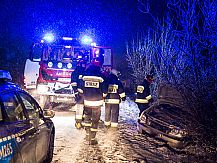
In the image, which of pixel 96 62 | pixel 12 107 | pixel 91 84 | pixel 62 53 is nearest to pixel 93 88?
pixel 91 84

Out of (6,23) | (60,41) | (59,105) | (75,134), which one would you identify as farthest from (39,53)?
(6,23)

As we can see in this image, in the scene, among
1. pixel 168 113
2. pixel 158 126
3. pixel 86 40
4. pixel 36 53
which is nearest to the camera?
pixel 158 126

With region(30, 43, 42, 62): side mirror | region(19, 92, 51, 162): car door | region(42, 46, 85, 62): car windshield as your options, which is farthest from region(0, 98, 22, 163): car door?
region(42, 46, 85, 62): car windshield

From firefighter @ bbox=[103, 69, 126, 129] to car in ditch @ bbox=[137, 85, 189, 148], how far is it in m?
0.70

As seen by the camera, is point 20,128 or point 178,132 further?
point 178,132

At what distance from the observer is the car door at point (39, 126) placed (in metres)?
3.44

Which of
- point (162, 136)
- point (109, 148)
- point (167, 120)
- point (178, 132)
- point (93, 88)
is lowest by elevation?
point (109, 148)

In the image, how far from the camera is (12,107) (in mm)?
3051

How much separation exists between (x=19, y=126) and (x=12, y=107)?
322 mm

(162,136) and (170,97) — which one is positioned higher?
(170,97)

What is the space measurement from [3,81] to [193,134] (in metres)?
4.13

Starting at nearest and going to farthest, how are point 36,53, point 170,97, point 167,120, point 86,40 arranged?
point 167,120 → point 170,97 → point 36,53 → point 86,40

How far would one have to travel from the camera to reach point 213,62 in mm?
6309

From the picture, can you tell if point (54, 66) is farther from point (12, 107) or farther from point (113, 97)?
point (12, 107)
